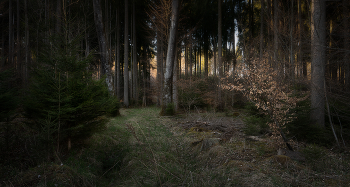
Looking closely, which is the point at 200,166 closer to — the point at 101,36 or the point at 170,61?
the point at 170,61

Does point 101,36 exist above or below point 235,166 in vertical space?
above

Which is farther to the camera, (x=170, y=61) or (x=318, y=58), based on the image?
(x=170, y=61)

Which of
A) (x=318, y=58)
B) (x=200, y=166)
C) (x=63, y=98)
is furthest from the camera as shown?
(x=318, y=58)

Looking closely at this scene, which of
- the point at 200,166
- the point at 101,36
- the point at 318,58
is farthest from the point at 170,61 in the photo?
the point at 200,166

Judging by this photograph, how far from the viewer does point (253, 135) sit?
525 centimetres

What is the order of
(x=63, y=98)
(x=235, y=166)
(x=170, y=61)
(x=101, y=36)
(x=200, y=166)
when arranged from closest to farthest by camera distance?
(x=235, y=166) < (x=200, y=166) < (x=63, y=98) < (x=101, y=36) < (x=170, y=61)

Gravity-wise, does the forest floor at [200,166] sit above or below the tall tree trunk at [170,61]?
below

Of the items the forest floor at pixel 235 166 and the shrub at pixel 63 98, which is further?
the shrub at pixel 63 98

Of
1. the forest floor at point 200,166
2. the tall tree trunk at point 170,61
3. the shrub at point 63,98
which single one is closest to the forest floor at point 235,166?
the forest floor at point 200,166

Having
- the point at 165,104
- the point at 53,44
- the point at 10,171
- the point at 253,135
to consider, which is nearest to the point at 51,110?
the point at 10,171

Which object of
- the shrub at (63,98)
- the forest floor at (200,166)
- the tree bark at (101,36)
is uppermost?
the tree bark at (101,36)

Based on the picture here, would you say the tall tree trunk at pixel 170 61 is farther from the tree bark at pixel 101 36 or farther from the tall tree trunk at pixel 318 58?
the tall tree trunk at pixel 318 58

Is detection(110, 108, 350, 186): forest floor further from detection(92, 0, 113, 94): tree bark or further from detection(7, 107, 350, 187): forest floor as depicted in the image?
detection(92, 0, 113, 94): tree bark

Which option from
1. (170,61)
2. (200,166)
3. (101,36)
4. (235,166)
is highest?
(101,36)
